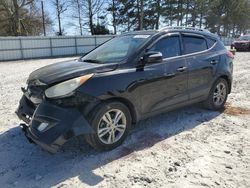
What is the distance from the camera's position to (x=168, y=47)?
4.63 metres

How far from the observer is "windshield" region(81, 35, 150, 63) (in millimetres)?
4234

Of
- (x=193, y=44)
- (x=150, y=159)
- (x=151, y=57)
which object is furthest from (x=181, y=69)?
(x=150, y=159)

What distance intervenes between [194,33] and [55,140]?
11.2 ft

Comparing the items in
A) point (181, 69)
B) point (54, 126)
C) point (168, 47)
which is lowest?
point (54, 126)

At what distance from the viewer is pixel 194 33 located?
17.1ft

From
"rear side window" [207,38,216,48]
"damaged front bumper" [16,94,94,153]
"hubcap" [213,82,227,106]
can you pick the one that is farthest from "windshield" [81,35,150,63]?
"hubcap" [213,82,227,106]

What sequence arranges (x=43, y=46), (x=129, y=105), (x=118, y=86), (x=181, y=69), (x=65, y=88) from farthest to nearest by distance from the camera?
(x=43, y=46) < (x=181, y=69) < (x=129, y=105) < (x=118, y=86) < (x=65, y=88)

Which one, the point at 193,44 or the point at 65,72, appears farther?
the point at 193,44

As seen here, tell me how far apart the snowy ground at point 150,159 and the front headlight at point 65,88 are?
91cm

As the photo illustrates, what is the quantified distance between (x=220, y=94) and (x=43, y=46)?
65.1 ft

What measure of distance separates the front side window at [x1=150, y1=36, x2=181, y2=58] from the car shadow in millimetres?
1282

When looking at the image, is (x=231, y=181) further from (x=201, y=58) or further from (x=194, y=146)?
(x=201, y=58)

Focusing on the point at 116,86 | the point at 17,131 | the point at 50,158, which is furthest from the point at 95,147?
the point at 17,131

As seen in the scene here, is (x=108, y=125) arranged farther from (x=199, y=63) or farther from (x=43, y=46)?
(x=43, y=46)
